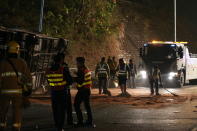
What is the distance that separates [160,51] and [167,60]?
2.51 feet

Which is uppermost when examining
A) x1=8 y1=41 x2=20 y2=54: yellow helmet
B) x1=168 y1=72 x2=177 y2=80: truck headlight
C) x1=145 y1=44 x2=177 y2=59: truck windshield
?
x1=145 y1=44 x2=177 y2=59: truck windshield

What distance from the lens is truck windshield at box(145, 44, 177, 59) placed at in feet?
81.1

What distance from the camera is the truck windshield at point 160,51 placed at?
24719 millimetres

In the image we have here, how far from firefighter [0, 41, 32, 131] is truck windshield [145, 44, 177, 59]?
18085 millimetres

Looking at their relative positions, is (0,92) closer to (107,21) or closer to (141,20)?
(107,21)

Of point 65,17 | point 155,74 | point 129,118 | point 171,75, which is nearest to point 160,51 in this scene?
point 171,75

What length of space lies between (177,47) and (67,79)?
16.1 m

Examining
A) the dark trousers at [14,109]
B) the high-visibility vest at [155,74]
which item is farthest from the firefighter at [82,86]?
the high-visibility vest at [155,74]

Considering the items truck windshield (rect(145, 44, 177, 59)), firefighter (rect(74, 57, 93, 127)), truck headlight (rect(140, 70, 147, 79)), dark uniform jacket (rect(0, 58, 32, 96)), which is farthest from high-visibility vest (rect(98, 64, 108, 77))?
dark uniform jacket (rect(0, 58, 32, 96))

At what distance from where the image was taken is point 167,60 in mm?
24609

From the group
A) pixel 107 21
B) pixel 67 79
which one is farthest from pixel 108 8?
pixel 67 79

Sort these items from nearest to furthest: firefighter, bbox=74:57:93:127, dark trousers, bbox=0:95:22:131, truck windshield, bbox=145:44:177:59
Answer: dark trousers, bbox=0:95:22:131
firefighter, bbox=74:57:93:127
truck windshield, bbox=145:44:177:59

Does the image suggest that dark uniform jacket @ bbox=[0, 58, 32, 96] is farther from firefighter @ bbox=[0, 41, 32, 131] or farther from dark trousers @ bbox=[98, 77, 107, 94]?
dark trousers @ bbox=[98, 77, 107, 94]

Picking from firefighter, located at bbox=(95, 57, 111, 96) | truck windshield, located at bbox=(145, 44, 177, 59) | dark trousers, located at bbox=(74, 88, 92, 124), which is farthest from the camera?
truck windshield, located at bbox=(145, 44, 177, 59)
